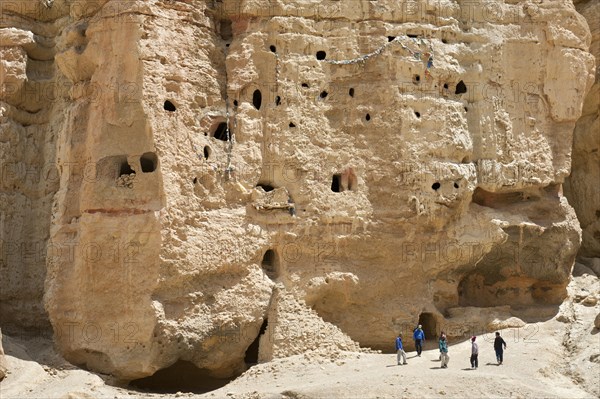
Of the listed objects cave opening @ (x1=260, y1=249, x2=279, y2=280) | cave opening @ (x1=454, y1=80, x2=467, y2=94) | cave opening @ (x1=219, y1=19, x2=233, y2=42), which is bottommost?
cave opening @ (x1=260, y1=249, x2=279, y2=280)

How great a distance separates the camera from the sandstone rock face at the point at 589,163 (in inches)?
905

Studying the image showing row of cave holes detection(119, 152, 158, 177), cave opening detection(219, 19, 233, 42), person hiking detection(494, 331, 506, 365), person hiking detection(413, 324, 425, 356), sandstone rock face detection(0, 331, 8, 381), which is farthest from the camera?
cave opening detection(219, 19, 233, 42)

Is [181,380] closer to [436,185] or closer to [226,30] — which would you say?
[436,185]

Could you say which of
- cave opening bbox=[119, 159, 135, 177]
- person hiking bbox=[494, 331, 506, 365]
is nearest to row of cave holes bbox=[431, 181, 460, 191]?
person hiking bbox=[494, 331, 506, 365]

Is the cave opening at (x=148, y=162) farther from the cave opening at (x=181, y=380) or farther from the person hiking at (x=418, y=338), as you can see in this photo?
the person hiking at (x=418, y=338)

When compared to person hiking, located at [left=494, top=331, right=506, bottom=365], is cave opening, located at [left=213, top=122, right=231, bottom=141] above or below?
above

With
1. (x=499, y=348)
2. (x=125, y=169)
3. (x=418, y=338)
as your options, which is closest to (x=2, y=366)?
(x=125, y=169)

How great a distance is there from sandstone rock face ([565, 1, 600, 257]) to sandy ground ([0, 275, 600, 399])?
497 centimetres

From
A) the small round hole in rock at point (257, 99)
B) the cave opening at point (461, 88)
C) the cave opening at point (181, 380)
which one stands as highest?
the cave opening at point (461, 88)

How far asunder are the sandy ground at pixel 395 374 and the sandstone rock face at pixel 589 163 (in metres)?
4.97

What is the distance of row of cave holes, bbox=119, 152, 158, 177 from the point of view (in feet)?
57.6

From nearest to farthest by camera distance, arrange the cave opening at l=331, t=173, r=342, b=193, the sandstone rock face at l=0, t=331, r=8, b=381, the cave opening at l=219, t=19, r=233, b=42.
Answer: the sandstone rock face at l=0, t=331, r=8, b=381
the cave opening at l=331, t=173, r=342, b=193
the cave opening at l=219, t=19, r=233, b=42

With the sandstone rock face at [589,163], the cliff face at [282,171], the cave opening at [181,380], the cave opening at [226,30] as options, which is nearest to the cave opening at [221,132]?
the cliff face at [282,171]

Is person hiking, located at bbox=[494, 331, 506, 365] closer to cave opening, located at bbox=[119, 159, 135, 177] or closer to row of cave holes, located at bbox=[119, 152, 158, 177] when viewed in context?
row of cave holes, located at bbox=[119, 152, 158, 177]
